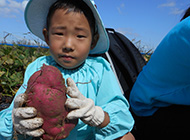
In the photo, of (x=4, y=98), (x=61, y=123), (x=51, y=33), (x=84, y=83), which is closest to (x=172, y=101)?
(x=84, y=83)

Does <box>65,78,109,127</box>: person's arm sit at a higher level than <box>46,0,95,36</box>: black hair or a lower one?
lower

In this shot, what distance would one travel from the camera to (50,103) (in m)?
0.88

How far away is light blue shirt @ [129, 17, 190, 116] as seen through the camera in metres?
1.24

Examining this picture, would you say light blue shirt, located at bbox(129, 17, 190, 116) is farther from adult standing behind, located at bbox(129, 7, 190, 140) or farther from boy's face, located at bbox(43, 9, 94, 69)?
boy's face, located at bbox(43, 9, 94, 69)

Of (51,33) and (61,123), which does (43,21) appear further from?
(61,123)

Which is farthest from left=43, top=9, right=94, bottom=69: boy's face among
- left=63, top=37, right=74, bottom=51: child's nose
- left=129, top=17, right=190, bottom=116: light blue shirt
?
left=129, top=17, right=190, bottom=116: light blue shirt

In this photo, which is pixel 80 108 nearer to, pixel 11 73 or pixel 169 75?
pixel 169 75

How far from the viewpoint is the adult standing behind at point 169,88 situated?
4.12ft

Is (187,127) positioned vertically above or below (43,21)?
below

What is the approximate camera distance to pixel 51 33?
1.16 meters

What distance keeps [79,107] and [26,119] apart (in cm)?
26

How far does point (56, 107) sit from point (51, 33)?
0.52 m

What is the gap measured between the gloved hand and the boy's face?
1.28 feet

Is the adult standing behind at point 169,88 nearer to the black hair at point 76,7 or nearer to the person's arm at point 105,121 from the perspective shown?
the person's arm at point 105,121
